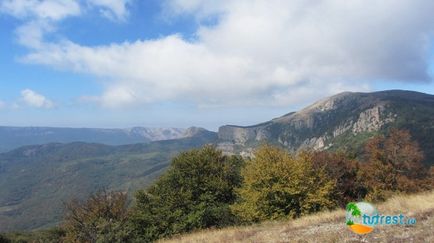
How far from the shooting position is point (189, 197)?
45.6 meters

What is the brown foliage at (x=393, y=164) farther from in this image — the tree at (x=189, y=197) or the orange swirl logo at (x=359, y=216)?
the orange swirl logo at (x=359, y=216)

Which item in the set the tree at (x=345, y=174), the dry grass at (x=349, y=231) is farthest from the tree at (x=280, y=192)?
the tree at (x=345, y=174)

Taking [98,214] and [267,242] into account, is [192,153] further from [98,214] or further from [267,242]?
[267,242]

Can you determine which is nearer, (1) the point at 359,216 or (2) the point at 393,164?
(1) the point at 359,216

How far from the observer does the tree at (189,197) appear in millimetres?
43406

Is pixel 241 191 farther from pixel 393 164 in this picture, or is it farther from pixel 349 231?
pixel 393 164

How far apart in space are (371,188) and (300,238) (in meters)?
48.5

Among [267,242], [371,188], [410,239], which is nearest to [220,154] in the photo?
[371,188]

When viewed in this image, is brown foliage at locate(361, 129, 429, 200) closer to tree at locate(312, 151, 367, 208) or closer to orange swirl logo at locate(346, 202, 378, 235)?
tree at locate(312, 151, 367, 208)

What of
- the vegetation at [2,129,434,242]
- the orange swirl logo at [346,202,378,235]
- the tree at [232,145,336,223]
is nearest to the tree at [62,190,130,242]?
the vegetation at [2,129,434,242]

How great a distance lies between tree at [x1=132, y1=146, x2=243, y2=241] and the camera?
142 feet

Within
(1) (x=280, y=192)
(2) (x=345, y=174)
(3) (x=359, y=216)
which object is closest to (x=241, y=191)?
(1) (x=280, y=192)

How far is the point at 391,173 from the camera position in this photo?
5828 cm

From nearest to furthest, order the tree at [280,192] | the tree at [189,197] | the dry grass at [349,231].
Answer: the dry grass at [349,231] → the tree at [280,192] → the tree at [189,197]
